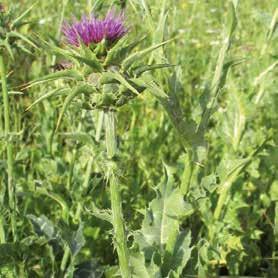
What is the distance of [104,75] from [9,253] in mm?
831

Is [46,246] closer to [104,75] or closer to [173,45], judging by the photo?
[104,75]

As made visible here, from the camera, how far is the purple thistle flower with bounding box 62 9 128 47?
4.68 ft

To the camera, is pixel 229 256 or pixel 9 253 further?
pixel 229 256

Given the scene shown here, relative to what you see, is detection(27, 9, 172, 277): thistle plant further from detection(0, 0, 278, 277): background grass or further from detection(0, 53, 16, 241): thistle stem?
detection(0, 53, 16, 241): thistle stem

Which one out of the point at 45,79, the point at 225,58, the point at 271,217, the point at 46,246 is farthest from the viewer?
the point at 271,217

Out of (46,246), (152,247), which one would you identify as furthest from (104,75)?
(46,246)

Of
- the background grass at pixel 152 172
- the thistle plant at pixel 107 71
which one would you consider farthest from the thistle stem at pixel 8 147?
the thistle plant at pixel 107 71

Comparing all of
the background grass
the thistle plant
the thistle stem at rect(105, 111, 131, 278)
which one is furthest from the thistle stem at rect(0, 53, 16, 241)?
the thistle stem at rect(105, 111, 131, 278)

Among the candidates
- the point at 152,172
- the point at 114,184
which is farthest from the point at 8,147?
the point at 152,172

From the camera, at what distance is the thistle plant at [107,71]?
1.35m

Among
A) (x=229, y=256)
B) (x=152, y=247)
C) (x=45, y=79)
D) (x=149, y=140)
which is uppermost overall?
(x=45, y=79)

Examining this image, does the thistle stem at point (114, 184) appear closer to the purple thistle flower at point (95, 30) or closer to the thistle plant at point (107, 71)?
the thistle plant at point (107, 71)

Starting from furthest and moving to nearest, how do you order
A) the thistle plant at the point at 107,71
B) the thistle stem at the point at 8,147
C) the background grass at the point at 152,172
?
1. the background grass at the point at 152,172
2. the thistle stem at the point at 8,147
3. the thistle plant at the point at 107,71

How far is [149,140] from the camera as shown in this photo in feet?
9.20
